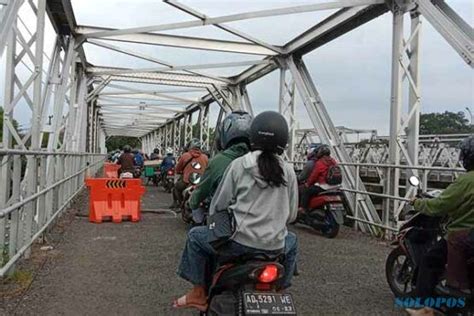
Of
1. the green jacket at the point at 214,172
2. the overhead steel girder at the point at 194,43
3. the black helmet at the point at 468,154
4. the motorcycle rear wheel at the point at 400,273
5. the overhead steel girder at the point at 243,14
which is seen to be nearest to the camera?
the green jacket at the point at 214,172

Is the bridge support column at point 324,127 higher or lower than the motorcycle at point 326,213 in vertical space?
higher

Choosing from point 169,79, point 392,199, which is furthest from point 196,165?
point 169,79

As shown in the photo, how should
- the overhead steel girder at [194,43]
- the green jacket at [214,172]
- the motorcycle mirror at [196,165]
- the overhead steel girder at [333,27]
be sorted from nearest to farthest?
the green jacket at [214,172], the overhead steel girder at [333,27], the motorcycle mirror at [196,165], the overhead steel girder at [194,43]

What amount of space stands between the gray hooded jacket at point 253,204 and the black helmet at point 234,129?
0.63 metres

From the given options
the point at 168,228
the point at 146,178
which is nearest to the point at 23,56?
the point at 168,228

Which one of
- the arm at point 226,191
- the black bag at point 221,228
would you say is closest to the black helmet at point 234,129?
the arm at point 226,191

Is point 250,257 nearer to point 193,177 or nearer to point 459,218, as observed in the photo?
point 459,218

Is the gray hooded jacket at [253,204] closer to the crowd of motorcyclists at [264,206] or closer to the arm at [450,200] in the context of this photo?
the crowd of motorcyclists at [264,206]

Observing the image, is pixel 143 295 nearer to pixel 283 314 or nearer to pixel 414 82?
pixel 283 314

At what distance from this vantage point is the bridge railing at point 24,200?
5133 mm

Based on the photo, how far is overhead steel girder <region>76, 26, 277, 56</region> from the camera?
13672 mm

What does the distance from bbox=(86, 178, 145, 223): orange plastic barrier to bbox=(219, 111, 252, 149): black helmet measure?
6542 mm

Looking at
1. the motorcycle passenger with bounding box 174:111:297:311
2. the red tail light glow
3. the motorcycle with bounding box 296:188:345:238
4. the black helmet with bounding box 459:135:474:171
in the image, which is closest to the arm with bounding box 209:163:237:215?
the motorcycle passenger with bounding box 174:111:297:311

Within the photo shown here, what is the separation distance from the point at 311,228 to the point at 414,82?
126 inches
